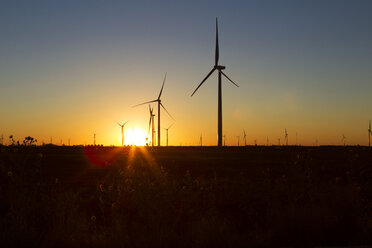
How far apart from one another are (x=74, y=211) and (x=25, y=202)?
1.50m

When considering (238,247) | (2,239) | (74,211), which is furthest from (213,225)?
(2,239)

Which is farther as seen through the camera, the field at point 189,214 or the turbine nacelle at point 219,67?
the turbine nacelle at point 219,67

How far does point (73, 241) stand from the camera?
1102cm

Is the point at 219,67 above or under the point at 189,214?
above

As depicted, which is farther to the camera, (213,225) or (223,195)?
(223,195)

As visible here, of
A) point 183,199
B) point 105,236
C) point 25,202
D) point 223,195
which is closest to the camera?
point 105,236

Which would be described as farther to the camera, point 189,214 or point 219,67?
point 219,67

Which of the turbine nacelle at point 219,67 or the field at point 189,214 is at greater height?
the turbine nacelle at point 219,67

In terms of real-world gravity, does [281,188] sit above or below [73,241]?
above

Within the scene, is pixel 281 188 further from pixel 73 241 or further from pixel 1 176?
pixel 1 176

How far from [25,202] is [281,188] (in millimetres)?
8854

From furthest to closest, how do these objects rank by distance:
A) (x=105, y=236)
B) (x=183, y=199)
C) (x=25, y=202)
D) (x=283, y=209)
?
1. (x=183, y=199)
2. (x=283, y=209)
3. (x=25, y=202)
4. (x=105, y=236)

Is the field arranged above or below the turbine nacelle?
below

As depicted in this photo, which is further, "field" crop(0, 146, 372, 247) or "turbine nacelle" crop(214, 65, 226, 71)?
"turbine nacelle" crop(214, 65, 226, 71)
